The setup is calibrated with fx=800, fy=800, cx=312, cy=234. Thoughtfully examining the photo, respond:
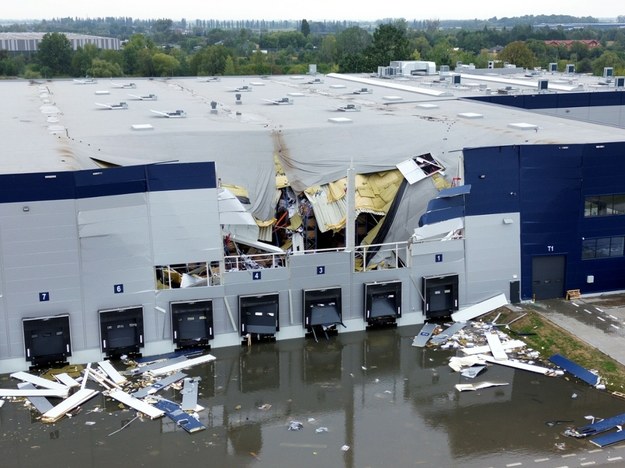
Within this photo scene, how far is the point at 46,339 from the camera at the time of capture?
16.8 m

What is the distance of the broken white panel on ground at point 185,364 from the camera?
1670 centimetres

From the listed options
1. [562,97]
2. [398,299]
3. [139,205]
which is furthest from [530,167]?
[562,97]

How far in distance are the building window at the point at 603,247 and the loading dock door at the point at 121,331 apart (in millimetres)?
11237

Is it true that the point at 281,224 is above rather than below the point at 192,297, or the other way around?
above

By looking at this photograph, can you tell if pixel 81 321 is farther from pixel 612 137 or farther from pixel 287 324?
pixel 612 137

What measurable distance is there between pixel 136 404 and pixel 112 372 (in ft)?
5.29

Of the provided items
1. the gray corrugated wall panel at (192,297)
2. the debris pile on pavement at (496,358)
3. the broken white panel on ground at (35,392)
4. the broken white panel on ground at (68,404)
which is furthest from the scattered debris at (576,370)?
the broken white panel on ground at (35,392)

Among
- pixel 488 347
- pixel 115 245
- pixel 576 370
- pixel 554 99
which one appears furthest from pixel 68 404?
pixel 554 99

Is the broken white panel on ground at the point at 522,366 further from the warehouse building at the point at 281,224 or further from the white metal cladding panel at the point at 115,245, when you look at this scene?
the white metal cladding panel at the point at 115,245

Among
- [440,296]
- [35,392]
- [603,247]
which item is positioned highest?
[603,247]

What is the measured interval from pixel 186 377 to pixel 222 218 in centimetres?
422

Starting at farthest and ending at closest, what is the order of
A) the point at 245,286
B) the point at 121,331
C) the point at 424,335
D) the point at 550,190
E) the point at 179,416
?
the point at 550,190, the point at 424,335, the point at 245,286, the point at 121,331, the point at 179,416

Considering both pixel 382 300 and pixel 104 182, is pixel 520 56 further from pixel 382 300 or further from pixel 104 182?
pixel 104 182

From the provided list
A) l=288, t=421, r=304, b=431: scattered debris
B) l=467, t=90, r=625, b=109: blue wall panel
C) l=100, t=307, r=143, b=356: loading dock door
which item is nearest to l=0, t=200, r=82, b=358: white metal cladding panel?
l=100, t=307, r=143, b=356: loading dock door
